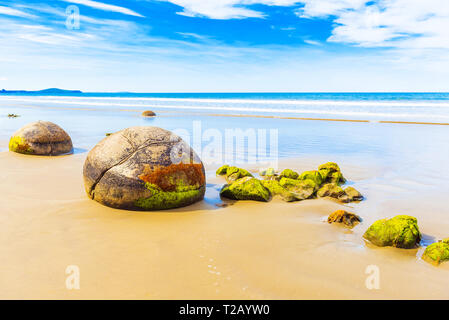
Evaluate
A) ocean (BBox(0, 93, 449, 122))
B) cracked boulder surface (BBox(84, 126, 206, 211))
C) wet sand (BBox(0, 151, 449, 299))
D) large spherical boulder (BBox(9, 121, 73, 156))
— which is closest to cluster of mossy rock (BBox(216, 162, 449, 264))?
wet sand (BBox(0, 151, 449, 299))

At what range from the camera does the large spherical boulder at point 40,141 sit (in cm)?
859

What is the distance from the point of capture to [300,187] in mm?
5766

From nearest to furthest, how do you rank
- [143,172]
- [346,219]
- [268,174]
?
[346,219], [143,172], [268,174]

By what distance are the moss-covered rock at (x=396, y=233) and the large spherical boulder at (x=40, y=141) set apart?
320 inches

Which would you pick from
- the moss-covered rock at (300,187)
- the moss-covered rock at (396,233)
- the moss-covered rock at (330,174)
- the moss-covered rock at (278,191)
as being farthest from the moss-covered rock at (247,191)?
the moss-covered rock at (396,233)

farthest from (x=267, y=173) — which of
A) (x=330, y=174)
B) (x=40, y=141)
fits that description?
(x=40, y=141)

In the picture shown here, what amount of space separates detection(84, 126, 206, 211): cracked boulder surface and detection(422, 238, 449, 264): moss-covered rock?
123 inches

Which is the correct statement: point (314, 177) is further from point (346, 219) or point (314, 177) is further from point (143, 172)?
point (143, 172)

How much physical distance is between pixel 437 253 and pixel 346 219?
1.17m

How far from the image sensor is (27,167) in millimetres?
7309

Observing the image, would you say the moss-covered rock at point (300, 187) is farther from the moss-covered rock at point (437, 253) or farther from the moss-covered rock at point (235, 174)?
the moss-covered rock at point (437, 253)

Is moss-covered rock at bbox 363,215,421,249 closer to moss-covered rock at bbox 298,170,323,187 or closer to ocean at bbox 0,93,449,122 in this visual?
moss-covered rock at bbox 298,170,323,187
